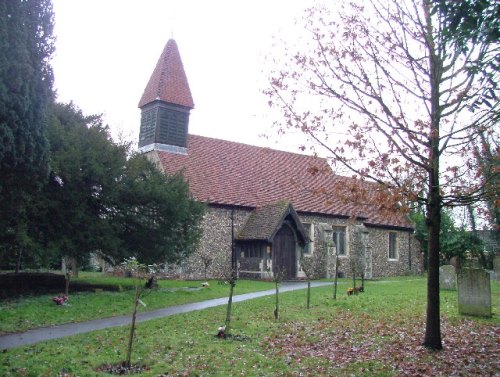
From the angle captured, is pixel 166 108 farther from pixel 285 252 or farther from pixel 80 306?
pixel 80 306

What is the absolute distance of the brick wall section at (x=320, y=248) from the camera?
25.6 m

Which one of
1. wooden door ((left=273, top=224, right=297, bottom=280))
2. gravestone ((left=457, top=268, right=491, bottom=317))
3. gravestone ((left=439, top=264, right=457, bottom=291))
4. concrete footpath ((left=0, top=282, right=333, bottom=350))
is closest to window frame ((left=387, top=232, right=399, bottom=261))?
wooden door ((left=273, top=224, right=297, bottom=280))

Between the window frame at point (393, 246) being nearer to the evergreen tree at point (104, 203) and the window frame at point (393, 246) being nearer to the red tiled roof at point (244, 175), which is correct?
the red tiled roof at point (244, 175)

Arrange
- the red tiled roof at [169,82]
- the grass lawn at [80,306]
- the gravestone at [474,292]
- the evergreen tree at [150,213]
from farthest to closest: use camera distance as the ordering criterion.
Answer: the red tiled roof at [169,82] < the evergreen tree at [150,213] < the gravestone at [474,292] < the grass lawn at [80,306]

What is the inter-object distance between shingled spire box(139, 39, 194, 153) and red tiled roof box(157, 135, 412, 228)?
954 millimetres

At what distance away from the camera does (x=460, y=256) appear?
107 ft

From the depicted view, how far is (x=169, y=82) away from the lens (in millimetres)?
28875

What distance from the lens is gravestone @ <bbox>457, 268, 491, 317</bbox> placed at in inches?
477

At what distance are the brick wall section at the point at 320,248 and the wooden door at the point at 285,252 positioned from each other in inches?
89.4

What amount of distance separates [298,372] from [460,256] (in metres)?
28.5

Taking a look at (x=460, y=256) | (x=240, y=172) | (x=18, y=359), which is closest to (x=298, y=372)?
(x=18, y=359)

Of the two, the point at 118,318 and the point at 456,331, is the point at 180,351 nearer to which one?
the point at 118,318

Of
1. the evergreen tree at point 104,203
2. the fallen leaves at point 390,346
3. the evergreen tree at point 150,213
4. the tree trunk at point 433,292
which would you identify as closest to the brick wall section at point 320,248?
the evergreen tree at point 104,203

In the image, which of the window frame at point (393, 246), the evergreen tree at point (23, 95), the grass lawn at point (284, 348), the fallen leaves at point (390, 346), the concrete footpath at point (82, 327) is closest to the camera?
the grass lawn at point (284, 348)
